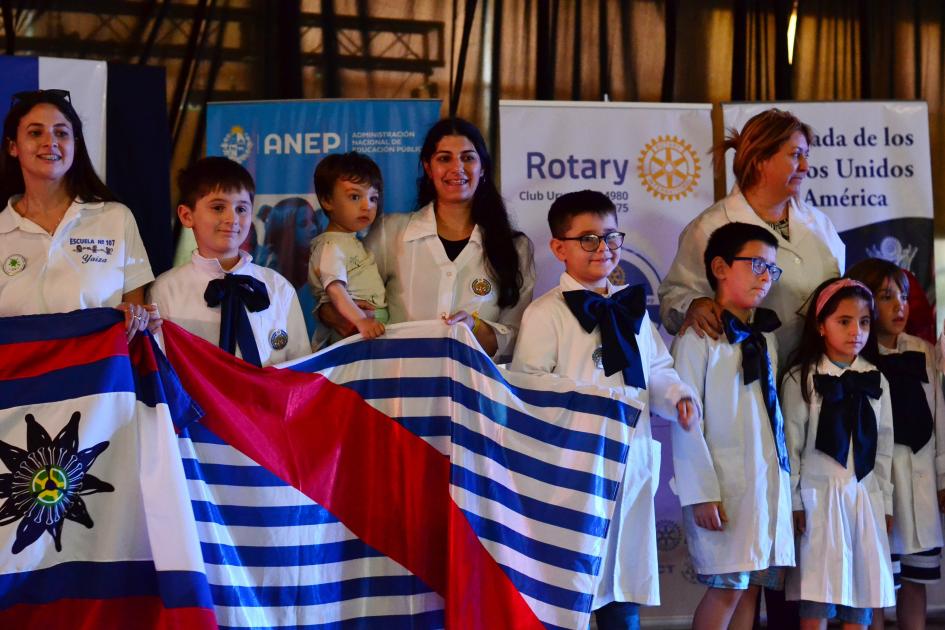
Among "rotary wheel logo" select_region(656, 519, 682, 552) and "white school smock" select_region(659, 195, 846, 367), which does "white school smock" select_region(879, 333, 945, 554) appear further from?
"rotary wheel logo" select_region(656, 519, 682, 552)

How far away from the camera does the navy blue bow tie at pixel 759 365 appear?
3.63 meters

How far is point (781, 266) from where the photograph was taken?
13.2 ft

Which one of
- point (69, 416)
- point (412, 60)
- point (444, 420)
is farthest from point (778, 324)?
point (412, 60)

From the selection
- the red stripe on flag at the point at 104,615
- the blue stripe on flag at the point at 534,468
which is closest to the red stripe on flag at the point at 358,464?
the blue stripe on flag at the point at 534,468

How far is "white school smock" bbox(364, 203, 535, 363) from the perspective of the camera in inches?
148

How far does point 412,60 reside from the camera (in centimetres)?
577

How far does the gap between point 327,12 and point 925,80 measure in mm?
3510

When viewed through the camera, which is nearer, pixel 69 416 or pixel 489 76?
pixel 69 416

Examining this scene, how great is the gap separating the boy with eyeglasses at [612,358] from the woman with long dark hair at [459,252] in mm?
286

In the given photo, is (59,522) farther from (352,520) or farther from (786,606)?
(786,606)

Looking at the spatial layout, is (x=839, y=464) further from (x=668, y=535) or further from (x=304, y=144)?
(x=304, y=144)

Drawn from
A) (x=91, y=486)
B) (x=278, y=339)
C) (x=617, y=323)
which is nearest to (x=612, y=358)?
(x=617, y=323)

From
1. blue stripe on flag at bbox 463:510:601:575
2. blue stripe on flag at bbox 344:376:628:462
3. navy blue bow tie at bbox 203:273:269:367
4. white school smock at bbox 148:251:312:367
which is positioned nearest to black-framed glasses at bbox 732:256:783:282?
blue stripe on flag at bbox 344:376:628:462

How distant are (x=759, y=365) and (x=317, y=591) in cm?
171
